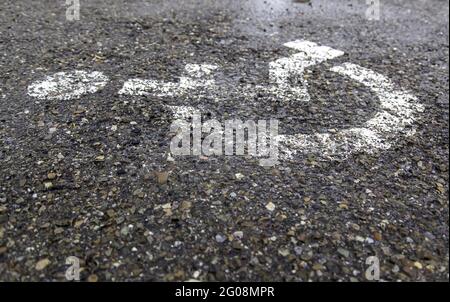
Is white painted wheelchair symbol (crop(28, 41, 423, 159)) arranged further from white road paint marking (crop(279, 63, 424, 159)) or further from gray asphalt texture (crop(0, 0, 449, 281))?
gray asphalt texture (crop(0, 0, 449, 281))

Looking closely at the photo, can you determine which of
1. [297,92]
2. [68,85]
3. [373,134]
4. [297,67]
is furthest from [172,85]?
[373,134]

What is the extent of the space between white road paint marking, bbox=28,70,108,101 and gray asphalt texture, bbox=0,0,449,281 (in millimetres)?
106

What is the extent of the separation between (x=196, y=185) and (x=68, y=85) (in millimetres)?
1973

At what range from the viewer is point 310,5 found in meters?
7.08

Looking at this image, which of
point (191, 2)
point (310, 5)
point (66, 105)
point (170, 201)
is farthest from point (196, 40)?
point (170, 201)

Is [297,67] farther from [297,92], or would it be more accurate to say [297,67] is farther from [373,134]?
[373,134]

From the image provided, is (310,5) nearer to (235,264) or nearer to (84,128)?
(84,128)

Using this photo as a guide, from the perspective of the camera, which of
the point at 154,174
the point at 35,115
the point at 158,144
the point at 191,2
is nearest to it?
the point at 154,174

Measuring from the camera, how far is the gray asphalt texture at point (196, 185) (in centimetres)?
258

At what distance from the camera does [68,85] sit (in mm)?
4262

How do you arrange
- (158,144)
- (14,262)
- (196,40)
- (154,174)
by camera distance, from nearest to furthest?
(14,262)
(154,174)
(158,144)
(196,40)

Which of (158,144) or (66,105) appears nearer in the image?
(158,144)

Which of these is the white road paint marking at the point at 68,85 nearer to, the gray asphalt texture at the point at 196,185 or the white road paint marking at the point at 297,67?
the gray asphalt texture at the point at 196,185

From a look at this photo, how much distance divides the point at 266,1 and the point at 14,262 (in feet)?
18.9
